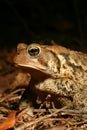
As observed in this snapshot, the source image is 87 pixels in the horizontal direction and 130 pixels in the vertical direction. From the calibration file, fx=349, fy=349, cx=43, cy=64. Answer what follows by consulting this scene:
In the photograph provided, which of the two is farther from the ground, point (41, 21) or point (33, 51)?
point (41, 21)

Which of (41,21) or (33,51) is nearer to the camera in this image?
(33,51)

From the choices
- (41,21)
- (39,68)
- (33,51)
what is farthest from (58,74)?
(41,21)

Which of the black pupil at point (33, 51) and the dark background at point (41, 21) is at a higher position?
the dark background at point (41, 21)

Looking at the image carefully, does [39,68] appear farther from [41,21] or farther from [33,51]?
[41,21]

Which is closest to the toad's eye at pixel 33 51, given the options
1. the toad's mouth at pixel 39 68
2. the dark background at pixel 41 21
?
the toad's mouth at pixel 39 68

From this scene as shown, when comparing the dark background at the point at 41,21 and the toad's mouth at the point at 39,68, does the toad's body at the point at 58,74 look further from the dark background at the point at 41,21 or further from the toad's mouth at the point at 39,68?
the dark background at the point at 41,21

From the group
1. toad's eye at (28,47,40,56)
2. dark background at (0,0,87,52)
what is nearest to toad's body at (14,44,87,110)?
toad's eye at (28,47,40,56)

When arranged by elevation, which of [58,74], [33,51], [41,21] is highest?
[41,21]
